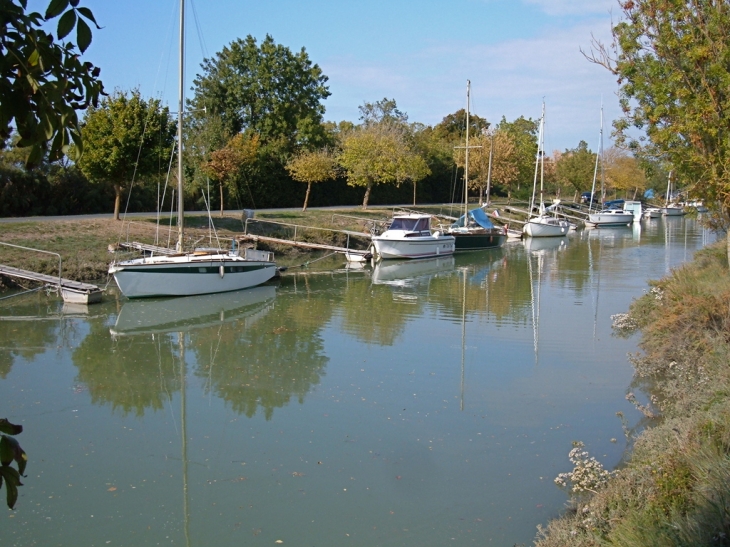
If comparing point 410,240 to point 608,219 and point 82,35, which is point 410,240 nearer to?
point 82,35

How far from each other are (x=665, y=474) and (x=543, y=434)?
13.3ft

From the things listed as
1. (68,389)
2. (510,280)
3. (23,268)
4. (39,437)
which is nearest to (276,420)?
(39,437)

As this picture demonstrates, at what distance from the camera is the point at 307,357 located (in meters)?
15.1

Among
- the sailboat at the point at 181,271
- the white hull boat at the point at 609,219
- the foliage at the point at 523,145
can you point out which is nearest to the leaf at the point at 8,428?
the sailboat at the point at 181,271

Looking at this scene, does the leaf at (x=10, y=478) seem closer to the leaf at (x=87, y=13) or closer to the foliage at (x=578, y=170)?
the leaf at (x=87, y=13)

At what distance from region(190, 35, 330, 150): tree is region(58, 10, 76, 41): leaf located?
46767mm

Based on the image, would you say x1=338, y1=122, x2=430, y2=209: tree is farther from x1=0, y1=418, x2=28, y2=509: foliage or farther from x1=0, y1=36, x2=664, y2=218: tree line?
x1=0, y1=418, x2=28, y2=509: foliage

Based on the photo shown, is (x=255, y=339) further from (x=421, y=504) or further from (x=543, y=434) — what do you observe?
(x=421, y=504)

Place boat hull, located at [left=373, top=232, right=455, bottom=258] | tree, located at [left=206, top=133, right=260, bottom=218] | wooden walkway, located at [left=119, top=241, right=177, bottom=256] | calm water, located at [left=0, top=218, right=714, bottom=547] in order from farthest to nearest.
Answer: tree, located at [left=206, top=133, right=260, bottom=218] < boat hull, located at [left=373, top=232, right=455, bottom=258] < wooden walkway, located at [left=119, top=241, right=177, bottom=256] < calm water, located at [left=0, top=218, right=714, bottom=547]

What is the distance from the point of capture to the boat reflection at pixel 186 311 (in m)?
18.4

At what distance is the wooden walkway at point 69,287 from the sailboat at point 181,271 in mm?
739

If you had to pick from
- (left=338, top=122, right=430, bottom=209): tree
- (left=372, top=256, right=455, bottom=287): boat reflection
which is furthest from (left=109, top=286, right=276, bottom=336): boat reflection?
(left=338, top=122, right=430, bottom=209): tree

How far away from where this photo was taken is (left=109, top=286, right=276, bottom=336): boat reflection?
60.2 ft

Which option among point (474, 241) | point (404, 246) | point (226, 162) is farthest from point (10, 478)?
point (474, 241)
